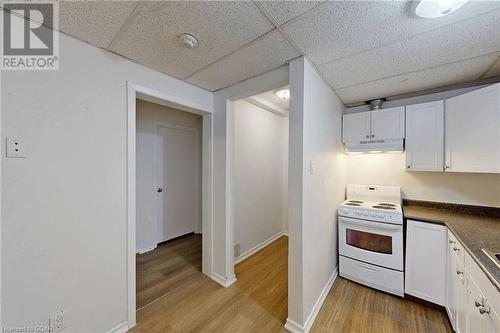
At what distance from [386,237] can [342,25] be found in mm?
2124

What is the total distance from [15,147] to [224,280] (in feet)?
7.08

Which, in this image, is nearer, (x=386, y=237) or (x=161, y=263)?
(x=386, y=237)

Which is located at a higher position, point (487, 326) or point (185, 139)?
point (185, 139)

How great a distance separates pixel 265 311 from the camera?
1.86m

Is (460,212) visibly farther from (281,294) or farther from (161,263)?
(161,263)

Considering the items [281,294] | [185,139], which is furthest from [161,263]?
[185,139]

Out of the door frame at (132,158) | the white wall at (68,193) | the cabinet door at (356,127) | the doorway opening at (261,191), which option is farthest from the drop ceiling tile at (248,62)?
the cabinet door at (356,127)

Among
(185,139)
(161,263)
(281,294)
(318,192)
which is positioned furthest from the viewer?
(185,139)

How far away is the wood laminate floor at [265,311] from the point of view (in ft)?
5.51

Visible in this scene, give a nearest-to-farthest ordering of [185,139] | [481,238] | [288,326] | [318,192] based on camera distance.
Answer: [481,238] < [288,326] < [318,192] < [185,139]

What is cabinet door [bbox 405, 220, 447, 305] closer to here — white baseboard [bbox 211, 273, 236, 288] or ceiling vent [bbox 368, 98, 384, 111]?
ceiling vent [bbox 368, 98, 384, 111]

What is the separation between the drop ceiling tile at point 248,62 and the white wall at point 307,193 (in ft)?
0.59

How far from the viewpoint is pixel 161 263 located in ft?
9.04

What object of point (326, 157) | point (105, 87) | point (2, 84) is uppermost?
point (105, 87)
